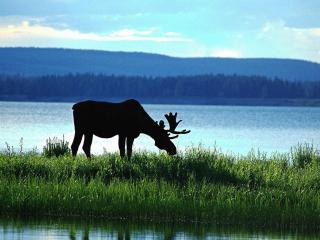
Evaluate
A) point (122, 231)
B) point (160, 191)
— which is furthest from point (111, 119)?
point (122, 231)

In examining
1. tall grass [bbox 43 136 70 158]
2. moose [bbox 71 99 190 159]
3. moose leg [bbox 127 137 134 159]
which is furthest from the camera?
tall grass [bbox 43 136 70 158]

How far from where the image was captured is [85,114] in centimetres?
2659

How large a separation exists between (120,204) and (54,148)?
8557 mm

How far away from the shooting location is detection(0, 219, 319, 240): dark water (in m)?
19.6

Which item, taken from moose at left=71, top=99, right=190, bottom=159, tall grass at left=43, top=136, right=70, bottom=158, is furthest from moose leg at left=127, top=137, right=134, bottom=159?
tall grass at left=43, top=136, right=70, bottom=158

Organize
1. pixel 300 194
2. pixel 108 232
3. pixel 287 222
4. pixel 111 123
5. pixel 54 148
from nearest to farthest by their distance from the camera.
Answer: pixel 108 232 → pixel 287 222 → pixel 300 194 → pixel 111 123 → pixel 54 148

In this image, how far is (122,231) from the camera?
66.4 ft

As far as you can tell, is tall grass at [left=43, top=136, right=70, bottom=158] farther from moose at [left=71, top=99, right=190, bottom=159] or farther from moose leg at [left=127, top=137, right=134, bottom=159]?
moose leg at [left=127, top=137, right=134, bottom=159]

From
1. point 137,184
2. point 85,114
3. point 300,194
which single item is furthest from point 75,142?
point 300,194

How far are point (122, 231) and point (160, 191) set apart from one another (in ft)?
7.79

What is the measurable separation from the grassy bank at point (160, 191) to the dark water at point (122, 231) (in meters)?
0.58

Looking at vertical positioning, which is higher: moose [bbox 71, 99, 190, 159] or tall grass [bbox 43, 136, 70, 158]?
moose [bbox 71, 99, 190, 159]

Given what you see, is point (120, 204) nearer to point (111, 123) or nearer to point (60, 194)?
point (60, 194)

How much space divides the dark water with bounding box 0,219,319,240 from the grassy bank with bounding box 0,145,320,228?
58cm
